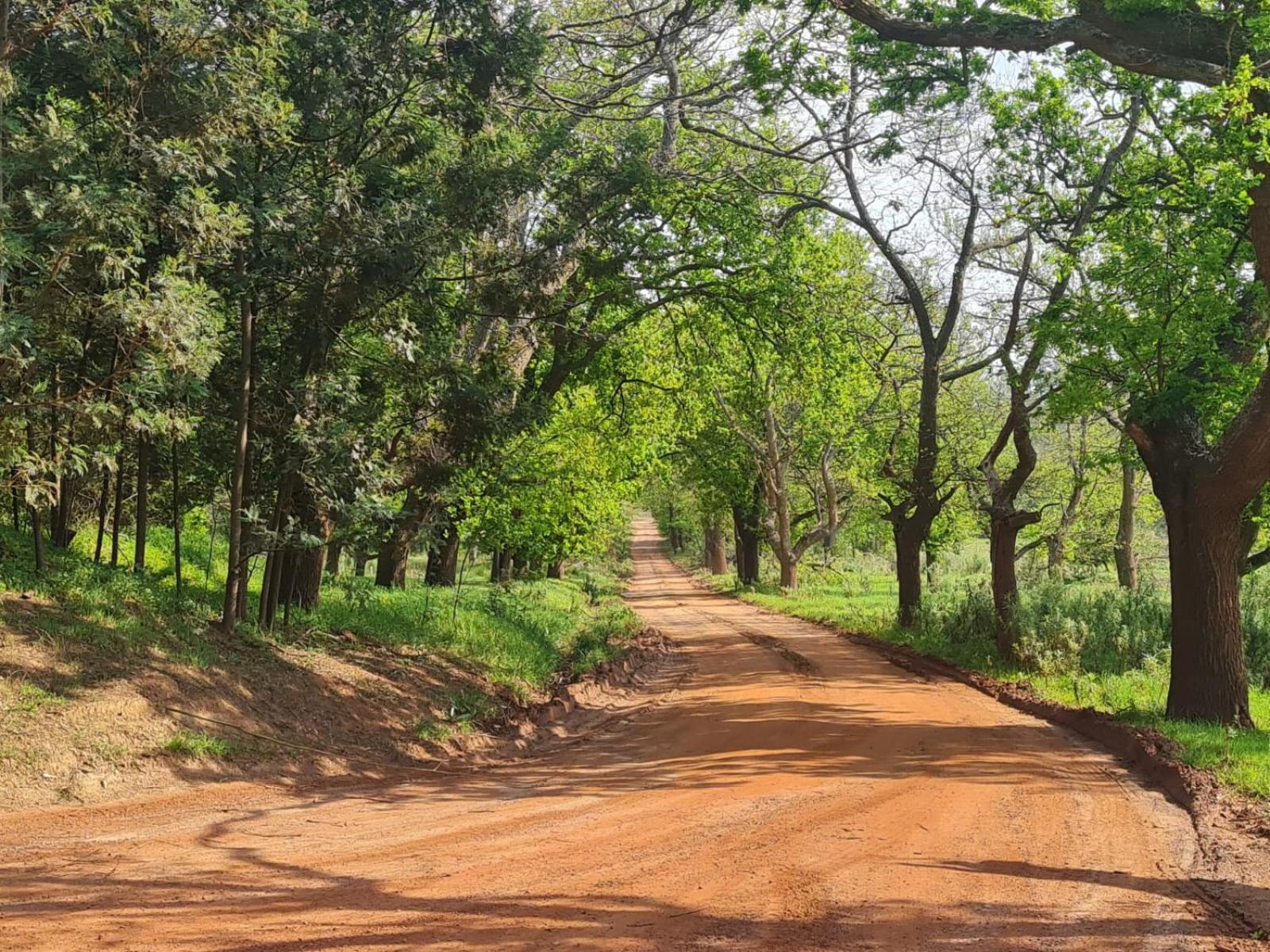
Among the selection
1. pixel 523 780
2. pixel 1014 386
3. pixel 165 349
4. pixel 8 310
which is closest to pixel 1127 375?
pixel 1014 386

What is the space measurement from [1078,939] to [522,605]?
661 inches

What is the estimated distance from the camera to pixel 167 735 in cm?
772

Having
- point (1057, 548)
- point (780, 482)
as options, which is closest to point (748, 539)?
point (780, 482)

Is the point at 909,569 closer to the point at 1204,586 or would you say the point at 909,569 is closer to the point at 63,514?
the point at 1204,586

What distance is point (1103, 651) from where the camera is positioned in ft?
51.6

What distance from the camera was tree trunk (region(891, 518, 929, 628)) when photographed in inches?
861

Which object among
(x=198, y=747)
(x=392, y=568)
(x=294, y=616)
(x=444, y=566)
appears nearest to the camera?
(x=198, y=747)

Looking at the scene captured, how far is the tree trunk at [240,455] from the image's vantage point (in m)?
9.91

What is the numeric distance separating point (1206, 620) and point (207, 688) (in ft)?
35.8

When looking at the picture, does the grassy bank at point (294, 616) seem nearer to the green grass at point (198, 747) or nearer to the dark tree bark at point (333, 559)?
the dark tree bark at point (333, 559)

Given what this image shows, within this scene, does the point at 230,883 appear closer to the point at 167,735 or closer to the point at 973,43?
the point at 167,735

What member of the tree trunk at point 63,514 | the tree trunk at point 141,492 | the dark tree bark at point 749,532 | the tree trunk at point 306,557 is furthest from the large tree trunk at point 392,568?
the dark tree bark at point 749,532

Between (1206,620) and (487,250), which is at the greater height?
(487,250)

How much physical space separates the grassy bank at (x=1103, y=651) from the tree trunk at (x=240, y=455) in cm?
984
